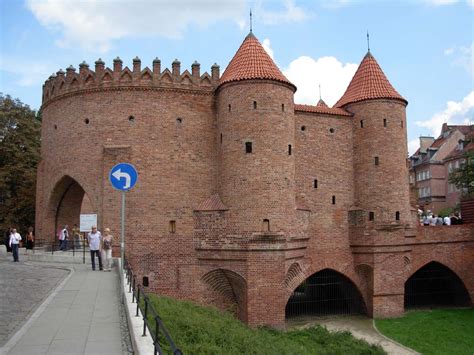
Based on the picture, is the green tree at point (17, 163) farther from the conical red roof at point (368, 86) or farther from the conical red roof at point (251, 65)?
the conical red roof at point (368, 86)

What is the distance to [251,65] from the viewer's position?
2091 cm

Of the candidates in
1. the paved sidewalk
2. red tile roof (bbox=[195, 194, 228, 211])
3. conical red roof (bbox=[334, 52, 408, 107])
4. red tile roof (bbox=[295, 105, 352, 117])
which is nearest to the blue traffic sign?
the paved sidewalk

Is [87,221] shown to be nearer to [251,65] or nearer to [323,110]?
[251,65]

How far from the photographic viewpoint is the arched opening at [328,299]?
23688 millimetres

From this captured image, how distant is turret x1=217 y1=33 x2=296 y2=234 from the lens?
772 inches

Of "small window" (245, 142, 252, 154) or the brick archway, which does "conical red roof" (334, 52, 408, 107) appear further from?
the brick archway

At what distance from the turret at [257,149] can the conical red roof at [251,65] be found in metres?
0.04

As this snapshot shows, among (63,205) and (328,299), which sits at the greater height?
(63,205)

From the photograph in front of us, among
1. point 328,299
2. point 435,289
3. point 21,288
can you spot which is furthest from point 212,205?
point 435,289

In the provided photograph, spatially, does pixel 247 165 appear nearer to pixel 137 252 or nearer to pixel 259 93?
pixel 259 93

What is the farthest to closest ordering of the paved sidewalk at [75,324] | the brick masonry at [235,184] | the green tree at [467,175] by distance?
the green tree at [467,175], the brick masonry at [235,184], the paved sidewalk at [75,324]

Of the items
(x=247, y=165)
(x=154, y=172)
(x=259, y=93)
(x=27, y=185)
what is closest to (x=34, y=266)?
(x=154, y=172)

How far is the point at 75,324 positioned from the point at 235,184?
38.0 feet

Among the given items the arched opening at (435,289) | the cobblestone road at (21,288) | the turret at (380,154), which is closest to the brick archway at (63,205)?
the cobblestone road at (21,288)
